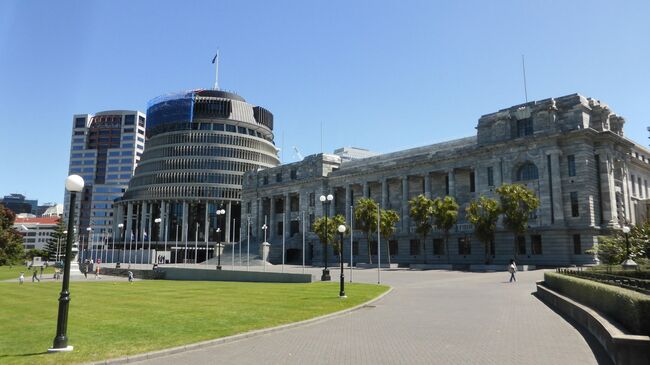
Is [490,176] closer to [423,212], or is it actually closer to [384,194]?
[423,212]

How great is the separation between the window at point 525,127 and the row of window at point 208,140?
87.9 metres

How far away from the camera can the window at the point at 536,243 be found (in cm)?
6353

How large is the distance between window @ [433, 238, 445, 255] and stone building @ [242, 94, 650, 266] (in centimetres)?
16

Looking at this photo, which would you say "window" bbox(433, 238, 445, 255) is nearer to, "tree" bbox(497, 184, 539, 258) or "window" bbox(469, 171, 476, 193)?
"window" bbox(469, 171, 476, 193)

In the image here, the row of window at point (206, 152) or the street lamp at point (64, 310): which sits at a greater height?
the row of window at point (206, 152)

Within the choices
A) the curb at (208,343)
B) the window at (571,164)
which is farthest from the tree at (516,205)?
the curb at (208,343)

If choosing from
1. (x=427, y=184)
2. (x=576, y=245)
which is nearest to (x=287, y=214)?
(x=427, y=184)

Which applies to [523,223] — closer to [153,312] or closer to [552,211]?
[552,211]

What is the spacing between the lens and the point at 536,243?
63.9m

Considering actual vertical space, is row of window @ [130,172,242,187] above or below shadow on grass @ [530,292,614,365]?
above

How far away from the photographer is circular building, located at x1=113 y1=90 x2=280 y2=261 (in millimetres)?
135875

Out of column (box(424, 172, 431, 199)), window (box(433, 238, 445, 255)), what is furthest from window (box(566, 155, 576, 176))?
column (box(424, 172, 431, 199))

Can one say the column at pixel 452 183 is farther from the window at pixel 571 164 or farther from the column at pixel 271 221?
the column at pixel 271 221

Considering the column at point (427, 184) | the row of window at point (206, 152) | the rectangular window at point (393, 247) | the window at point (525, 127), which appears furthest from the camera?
the row of window at point (206, 152)
